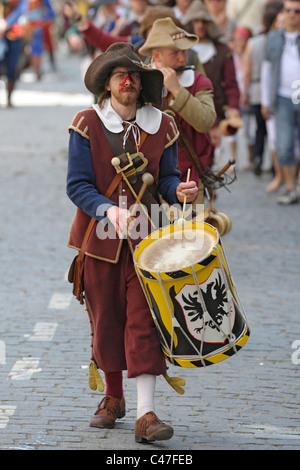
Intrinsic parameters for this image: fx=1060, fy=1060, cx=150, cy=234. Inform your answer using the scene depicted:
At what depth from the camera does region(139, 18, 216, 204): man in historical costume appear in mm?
6160

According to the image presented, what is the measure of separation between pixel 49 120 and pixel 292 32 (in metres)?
8.32

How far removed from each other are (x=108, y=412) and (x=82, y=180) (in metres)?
1.13

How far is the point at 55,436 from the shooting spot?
4.88 m

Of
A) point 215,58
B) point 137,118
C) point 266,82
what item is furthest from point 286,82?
point 137,118

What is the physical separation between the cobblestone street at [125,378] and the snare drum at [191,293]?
19.9 inches

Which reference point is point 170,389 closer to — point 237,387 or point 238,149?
point 237,387

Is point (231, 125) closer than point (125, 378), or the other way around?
point (125, 378)

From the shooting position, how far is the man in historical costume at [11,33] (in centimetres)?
1931

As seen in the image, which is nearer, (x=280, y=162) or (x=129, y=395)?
(x=129, y=395)

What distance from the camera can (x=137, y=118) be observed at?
4.86 metres

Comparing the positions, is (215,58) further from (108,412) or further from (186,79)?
(108,412)

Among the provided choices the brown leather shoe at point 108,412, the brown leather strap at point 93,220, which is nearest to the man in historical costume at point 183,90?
the brown leather strap at point 93,220

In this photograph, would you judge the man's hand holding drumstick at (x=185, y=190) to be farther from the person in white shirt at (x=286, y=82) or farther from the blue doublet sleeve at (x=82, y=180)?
the person in white shirt at (x=286, y=82)

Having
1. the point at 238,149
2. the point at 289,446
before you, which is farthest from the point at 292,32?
the point at 289,446
